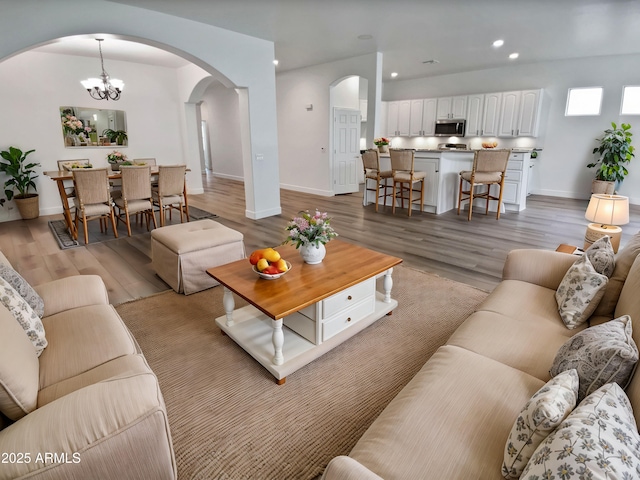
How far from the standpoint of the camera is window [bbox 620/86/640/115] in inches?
257

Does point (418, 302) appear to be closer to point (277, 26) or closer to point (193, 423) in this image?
point (193, 423)

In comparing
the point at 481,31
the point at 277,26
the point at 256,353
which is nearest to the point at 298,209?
the point at 277,26

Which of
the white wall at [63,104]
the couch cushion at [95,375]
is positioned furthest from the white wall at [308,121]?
the couch cushion at [95,375]

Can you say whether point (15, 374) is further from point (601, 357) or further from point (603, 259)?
point (603, 259)

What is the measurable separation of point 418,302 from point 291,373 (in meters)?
1.36

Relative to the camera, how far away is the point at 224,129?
10688mm

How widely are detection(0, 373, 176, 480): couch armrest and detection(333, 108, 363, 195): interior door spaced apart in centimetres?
689

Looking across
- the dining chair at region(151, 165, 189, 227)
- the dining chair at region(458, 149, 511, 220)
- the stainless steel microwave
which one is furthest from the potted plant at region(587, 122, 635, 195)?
the dining chair at region(151, 165, 189, 227)

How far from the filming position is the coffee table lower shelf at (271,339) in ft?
6.74

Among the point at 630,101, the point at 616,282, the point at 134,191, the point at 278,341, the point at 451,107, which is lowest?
the point at 278,341

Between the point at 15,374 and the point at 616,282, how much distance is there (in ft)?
8.68

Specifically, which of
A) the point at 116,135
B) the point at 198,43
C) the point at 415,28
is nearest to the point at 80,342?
the point at 198,43

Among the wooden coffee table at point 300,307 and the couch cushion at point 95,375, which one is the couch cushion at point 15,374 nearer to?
the couch cushion at point 95,375

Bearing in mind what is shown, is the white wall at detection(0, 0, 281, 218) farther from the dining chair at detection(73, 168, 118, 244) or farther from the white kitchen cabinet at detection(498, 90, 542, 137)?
the white kitchen cabinet at detection(498, 90, 542, 137)
